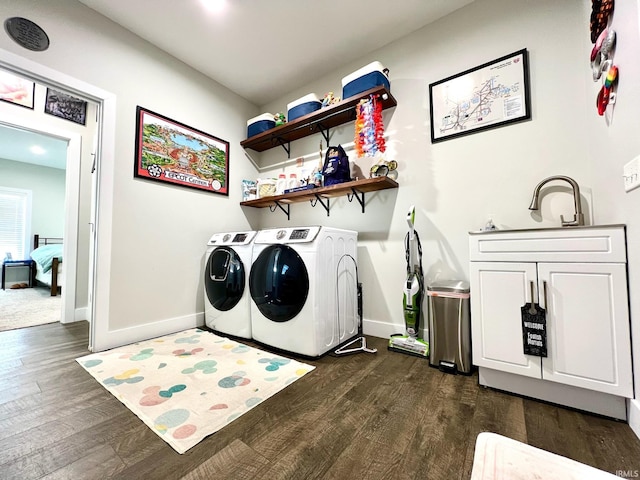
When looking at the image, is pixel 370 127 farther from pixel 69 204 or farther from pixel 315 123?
pixel 69 204

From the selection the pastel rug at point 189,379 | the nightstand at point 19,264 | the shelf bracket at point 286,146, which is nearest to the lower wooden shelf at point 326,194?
the shelf bracket at point 286,146

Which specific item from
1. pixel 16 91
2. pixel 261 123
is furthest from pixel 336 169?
pixel 16 91

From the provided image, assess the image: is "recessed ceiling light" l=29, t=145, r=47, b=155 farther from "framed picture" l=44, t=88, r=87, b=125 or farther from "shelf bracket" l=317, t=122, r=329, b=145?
"shelf bracket" l=317, t=122, r=329, b=145

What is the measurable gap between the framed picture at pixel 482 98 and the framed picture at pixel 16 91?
395cm

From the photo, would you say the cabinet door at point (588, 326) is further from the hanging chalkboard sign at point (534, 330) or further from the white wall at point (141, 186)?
the white wall at point (141, 186)

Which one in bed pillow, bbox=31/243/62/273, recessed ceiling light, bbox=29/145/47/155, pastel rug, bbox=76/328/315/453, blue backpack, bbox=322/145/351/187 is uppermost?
recessed ceiling light, bbox=29/145/47/155

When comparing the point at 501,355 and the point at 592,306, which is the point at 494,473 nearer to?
the point at 501,355

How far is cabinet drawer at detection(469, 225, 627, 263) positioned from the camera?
1080 mm

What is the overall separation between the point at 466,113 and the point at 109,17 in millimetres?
2834

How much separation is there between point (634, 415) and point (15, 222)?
8673 mm

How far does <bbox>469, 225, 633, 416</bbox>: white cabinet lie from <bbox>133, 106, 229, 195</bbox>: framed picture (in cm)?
242

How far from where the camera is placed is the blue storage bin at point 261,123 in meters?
2.77

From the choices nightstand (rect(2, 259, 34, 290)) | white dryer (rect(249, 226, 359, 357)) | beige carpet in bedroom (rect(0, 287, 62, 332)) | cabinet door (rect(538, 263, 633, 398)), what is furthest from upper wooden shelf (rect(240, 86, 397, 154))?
nightstand (rect(2, 259, 34, 290))

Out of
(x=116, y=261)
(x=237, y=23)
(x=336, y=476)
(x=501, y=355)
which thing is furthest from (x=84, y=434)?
(x=237, y=23)
